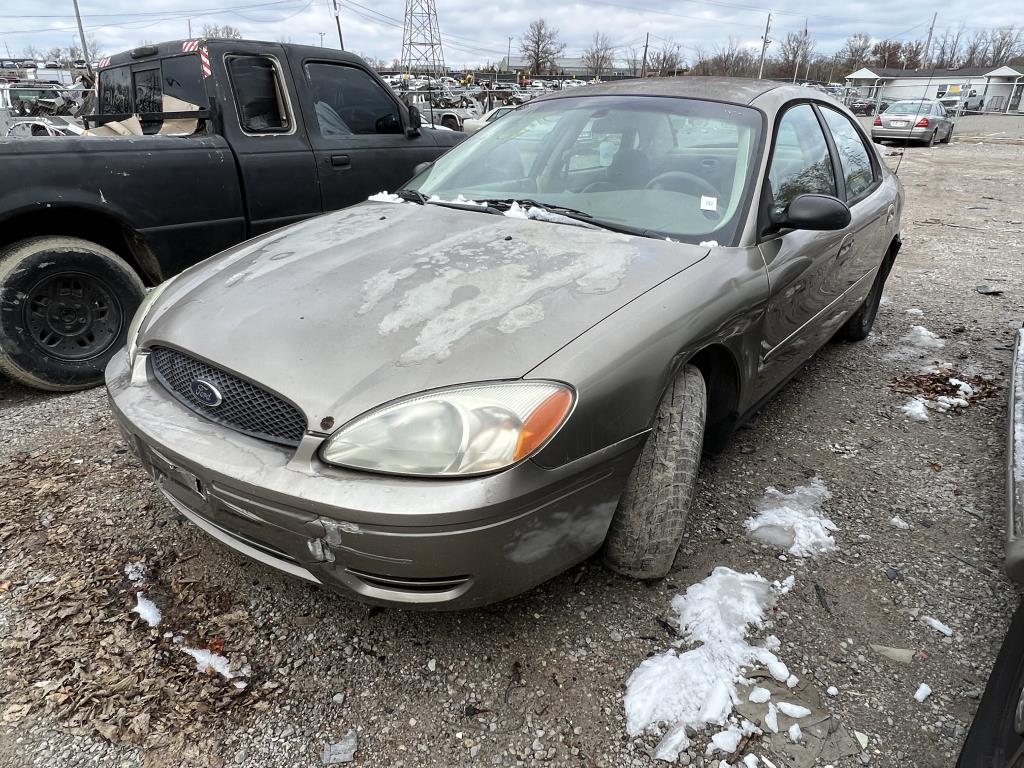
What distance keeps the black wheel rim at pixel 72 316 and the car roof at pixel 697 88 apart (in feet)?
8.78

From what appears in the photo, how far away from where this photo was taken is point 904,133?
20.7m

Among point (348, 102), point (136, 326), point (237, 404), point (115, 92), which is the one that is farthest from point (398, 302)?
point (115, 92)

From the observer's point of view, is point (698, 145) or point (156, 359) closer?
point (156, 359)

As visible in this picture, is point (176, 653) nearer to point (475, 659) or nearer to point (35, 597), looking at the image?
point (35, 597)

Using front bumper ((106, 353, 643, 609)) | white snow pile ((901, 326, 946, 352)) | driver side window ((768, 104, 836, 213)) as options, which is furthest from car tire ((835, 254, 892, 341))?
front bumper ((106, 353, 643, 609))

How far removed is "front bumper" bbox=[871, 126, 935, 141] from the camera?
67.1ft

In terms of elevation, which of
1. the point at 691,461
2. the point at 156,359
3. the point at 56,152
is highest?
the point at 56,152

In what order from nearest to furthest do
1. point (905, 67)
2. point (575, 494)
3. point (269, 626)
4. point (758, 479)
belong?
point (575, 494) → point (269, 626) → point (758, 479) → point (905, 67)

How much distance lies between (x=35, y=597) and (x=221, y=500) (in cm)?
92

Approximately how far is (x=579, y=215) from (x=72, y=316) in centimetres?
285

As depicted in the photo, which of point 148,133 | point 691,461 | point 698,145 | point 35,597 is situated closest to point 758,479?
point 691,461

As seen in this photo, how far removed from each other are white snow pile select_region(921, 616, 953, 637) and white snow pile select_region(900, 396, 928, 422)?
5.50ft

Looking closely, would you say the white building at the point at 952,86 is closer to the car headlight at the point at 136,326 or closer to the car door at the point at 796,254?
the car door at the point at 796,254

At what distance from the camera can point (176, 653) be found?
1.90 metres
